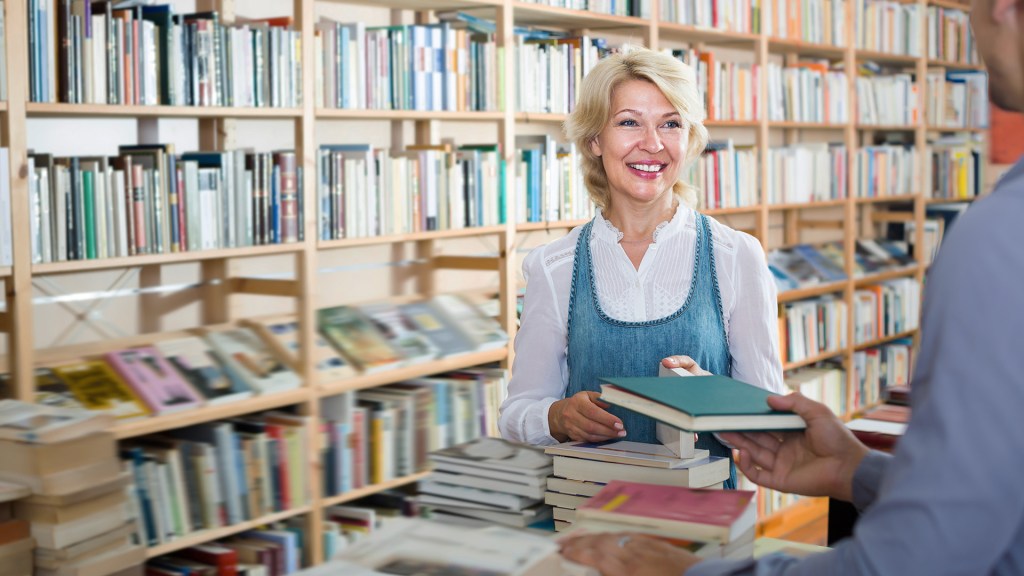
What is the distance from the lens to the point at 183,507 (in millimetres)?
2982

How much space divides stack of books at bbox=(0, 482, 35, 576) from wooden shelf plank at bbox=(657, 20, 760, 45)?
3.20m

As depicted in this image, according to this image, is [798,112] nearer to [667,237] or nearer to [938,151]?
[938,151]

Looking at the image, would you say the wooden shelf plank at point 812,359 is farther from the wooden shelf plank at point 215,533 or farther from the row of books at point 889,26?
the wooden shelf plank at point 215,533

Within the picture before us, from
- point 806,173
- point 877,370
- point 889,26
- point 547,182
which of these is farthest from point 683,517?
point 889,26

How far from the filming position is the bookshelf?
8.66ft

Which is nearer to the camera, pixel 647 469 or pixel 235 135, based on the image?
pixel 647 469

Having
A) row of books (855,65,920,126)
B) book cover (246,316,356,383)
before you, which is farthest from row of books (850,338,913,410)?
book cover (246,316,356,383)

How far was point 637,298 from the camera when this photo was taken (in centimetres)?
231

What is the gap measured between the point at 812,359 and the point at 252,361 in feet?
10.8

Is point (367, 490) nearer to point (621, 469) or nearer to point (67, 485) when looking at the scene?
point (67, 485)

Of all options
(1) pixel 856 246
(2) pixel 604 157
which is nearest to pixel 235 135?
(2) pixel 604 157

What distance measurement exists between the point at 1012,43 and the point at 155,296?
2.84m

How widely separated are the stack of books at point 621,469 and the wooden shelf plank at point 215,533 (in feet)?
5.15

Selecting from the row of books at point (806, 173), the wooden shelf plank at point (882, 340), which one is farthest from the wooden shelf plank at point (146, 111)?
the wooden shelf plank at point (882, 340)
